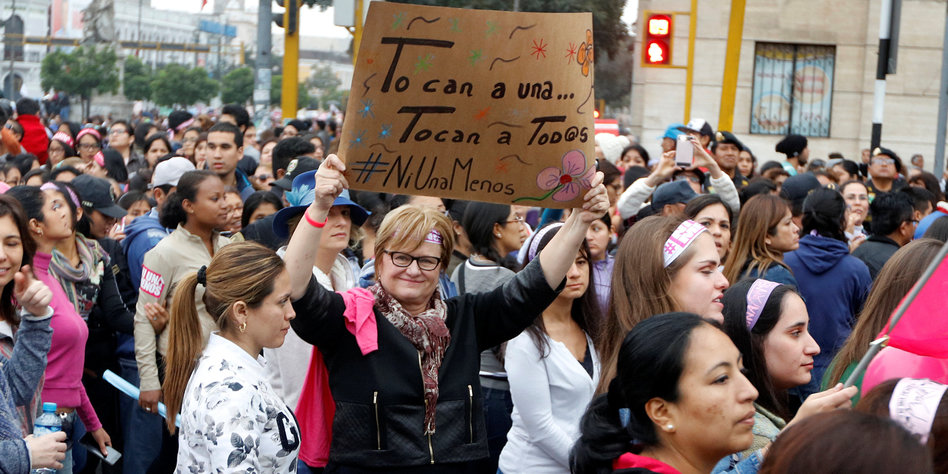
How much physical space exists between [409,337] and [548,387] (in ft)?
2.56

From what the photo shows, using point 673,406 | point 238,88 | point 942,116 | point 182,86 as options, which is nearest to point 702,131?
point 673,406

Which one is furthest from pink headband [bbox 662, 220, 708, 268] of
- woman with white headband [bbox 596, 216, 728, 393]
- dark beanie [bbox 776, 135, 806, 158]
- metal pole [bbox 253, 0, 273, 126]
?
metal pole [bbox 253, 0, 273, 126]

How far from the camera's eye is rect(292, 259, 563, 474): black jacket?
3850 mm

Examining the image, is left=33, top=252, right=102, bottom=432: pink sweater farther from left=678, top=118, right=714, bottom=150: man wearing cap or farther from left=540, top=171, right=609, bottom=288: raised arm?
left=678, top=118, right=714, bottom=150: man wearing cap

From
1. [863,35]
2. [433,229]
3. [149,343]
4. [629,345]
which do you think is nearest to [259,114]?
[863,35]

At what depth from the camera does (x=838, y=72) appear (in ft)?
66.0

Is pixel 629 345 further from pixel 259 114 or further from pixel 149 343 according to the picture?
pixel 259 114

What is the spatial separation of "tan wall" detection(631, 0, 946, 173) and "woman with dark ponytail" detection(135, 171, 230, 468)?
1456 centimetres

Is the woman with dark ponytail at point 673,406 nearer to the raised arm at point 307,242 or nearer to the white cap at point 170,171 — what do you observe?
the raised arm at point 307,242

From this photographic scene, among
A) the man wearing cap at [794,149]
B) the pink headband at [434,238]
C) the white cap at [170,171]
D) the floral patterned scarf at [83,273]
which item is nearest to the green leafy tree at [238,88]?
the man wearing cap at [794,149]

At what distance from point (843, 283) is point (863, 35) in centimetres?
1486

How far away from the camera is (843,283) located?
21.0 ft

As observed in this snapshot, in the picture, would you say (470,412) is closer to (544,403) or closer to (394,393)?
(394,393)

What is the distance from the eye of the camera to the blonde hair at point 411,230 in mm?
3982
